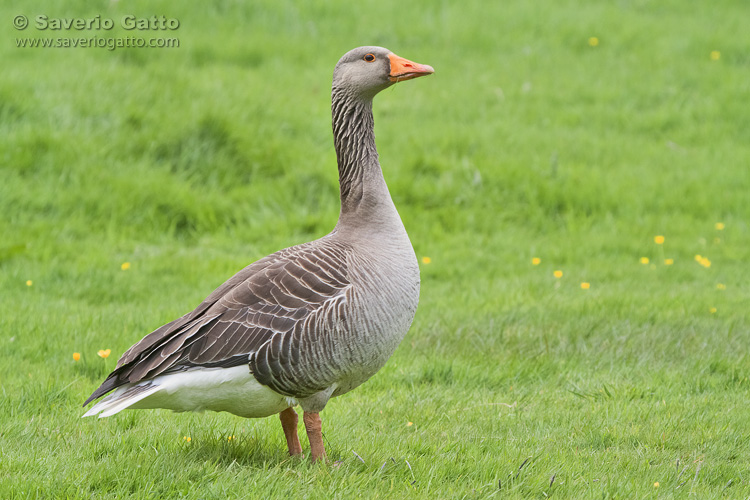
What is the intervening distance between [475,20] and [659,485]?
10676mm

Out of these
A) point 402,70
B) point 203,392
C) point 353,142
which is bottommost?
point 203,392

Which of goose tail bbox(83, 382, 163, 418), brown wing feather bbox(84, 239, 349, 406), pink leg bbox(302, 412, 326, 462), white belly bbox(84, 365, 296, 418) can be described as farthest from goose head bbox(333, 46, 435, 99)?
goose tail bbox(83, 382, 163, 418)

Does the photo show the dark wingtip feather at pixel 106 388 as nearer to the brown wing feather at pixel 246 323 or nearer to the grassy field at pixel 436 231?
the brown wing feather at pixel 246 323

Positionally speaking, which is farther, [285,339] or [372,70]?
[372,70]

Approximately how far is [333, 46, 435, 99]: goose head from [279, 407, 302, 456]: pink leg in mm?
1874

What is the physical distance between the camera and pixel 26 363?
5.85 meters

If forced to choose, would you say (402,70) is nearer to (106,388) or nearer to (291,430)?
(291,430)

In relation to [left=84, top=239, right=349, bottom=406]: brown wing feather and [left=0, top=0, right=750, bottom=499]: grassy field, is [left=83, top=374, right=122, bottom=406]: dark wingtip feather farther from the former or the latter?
[left=0, top=0, right=750, bottom=499]: grassy field

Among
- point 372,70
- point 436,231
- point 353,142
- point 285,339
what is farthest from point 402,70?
point 436,231

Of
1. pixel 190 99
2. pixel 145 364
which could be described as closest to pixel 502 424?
pixel 145 364

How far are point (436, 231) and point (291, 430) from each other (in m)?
4.98

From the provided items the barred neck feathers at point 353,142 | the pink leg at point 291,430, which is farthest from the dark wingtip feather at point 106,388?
the barred neck feathers at point 353,142

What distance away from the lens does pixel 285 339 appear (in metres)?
4.23

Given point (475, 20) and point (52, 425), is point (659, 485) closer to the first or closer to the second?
point (52, 425)
